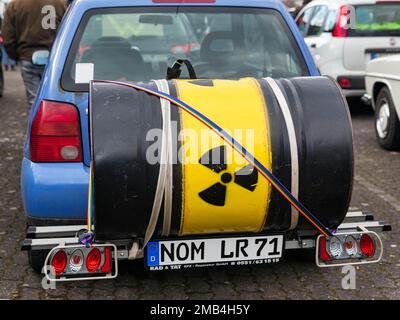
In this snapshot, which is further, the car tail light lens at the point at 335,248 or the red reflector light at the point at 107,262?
the car tail light lens at the point at 335,248

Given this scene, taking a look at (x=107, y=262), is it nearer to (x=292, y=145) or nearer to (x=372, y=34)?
(x=292, y=145)

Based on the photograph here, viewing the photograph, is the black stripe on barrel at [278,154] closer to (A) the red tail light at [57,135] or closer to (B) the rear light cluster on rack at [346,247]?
(B) the rear light cluster on rack at [346,247]

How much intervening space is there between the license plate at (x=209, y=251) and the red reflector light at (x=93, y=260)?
0.79ft

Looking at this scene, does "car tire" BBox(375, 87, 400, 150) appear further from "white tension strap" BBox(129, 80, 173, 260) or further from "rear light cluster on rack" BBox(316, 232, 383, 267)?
"white tension strap" BBox(129, 80, 173, 260)

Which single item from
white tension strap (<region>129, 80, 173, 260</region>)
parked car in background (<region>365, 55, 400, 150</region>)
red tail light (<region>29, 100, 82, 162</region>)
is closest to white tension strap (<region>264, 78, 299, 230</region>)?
white tension strap (<region>129, 80, 173, 260</region>)

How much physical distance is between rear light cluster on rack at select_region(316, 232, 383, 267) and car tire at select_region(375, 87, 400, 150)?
4.21 m

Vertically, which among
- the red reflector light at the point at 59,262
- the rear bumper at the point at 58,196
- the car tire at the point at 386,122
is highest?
the rear bumper at the point at 58,196

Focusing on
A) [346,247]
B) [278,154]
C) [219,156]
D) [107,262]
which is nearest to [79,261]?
[107,262]

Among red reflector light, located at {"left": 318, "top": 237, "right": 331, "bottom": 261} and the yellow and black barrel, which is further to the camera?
red reflector light, located at {"left": 318, "top": 237, "right": 331, "bottom": 261}

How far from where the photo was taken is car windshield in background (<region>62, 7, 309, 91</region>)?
4.09m

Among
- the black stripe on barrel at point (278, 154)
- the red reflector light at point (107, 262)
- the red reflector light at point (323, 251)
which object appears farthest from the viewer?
the red reflector light at point (323, 251)

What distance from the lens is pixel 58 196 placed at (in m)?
3.54

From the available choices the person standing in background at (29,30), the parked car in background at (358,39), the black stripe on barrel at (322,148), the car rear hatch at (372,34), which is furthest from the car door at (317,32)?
the black stripe on barrel at (322,148)

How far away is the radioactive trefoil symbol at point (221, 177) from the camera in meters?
3.04
